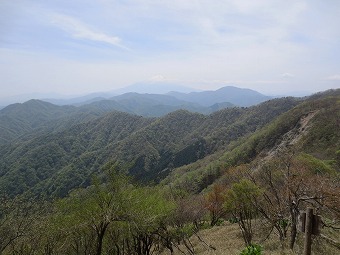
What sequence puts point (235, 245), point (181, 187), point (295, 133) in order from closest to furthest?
point (235, 245) < point (181, 187) < point (295, 133)

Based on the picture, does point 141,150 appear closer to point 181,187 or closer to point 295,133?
point 181,187

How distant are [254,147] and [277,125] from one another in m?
8.68

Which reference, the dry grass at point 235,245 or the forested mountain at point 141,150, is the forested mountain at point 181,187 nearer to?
the dry grass at point 235,245

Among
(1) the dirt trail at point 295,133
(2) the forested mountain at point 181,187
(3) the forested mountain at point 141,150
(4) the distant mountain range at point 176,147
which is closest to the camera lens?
(2) the forested mountain at point 181,187

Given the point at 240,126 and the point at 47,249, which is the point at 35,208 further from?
the point at 240,126

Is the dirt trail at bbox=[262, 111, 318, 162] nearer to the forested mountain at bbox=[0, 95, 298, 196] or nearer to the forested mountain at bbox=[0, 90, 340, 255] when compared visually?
the forested mountain at bbox=[0, 90, 340, 255]

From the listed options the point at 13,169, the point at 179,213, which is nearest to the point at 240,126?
the point at 13,169

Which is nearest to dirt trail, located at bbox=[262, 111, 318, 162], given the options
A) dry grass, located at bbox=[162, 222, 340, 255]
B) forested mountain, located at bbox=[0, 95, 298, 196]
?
dry grass, located at bbox=[162, 222, 340, 255]

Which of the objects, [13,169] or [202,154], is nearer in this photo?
[202,154]

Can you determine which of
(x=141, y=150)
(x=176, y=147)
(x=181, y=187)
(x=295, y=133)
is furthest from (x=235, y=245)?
(x=176, y=147)

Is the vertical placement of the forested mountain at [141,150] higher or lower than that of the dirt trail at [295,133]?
lower

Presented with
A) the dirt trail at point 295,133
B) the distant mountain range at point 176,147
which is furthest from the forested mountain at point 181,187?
the distant mountain range at point 176,147

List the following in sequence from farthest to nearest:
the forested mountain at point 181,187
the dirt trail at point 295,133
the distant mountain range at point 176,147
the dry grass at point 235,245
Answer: the distant mountain range at point 176,147, the dirt trail at point 295,133, the forested mountain at point 181,187, the dry grass at point 235,245

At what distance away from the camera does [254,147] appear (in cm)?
7488
